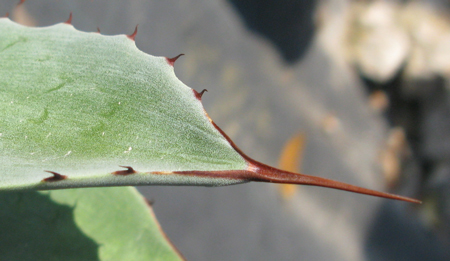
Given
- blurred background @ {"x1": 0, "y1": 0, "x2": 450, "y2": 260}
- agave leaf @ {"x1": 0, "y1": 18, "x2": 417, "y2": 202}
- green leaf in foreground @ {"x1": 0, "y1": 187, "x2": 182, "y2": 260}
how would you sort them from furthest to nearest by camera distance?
blurred background @ {"x1": 0, "y1": 0, "x2": 450, "y2": 260} < green leaf in foreground @ {"x1": 0, "y1": 187, "x2": 182, "y2": 260} < agave leaf @ {"x1": 0, "y1": 18, "x2": 417, "y2": 202}

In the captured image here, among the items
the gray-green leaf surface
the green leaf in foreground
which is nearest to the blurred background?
the green leaf in foreground

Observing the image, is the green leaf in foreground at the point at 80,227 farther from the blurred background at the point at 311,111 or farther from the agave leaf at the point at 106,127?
the blurred background at the point at 311,111

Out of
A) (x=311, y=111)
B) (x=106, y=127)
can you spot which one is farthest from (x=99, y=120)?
(x=311, y=111)

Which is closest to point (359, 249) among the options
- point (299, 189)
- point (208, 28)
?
point (299, 189)

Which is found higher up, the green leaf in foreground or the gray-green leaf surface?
the gray-green leaf surface

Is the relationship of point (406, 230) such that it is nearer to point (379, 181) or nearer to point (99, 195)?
point (379, 181)

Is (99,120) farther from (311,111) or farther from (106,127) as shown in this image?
(311,111)

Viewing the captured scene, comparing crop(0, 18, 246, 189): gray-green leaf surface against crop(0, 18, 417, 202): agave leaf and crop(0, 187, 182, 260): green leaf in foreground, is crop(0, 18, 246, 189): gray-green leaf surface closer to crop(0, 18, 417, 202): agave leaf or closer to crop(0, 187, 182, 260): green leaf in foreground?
crop(0, 18, 417, 202): agave leaf
